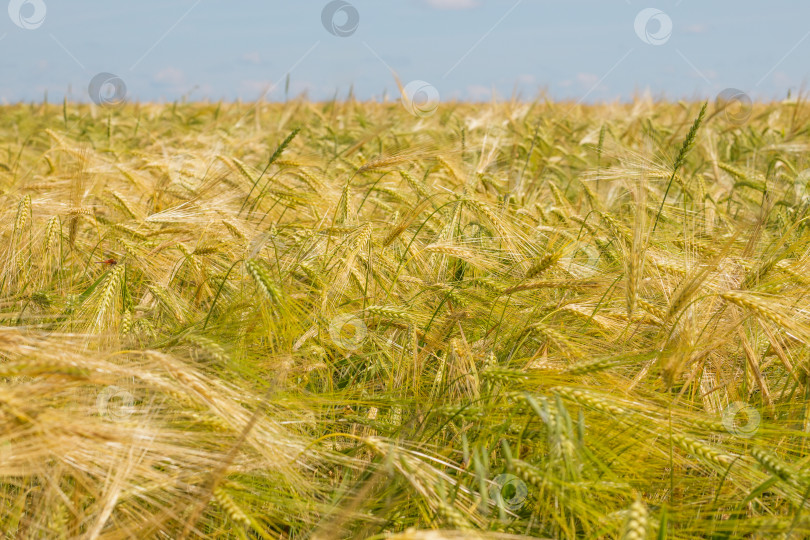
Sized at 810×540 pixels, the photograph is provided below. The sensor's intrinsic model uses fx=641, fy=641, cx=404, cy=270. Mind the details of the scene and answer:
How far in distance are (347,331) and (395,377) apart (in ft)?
0.70

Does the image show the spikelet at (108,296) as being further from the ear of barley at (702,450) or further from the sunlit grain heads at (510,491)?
the ear of barley at (702,450)

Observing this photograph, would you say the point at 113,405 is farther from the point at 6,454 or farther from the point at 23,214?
the point at 23,214

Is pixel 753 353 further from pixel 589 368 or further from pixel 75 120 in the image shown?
pixel 75 120

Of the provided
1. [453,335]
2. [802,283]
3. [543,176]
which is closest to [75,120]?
[543,176]

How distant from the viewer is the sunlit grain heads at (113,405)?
1222 mm

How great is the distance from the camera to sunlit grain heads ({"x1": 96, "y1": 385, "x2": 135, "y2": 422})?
122 cm

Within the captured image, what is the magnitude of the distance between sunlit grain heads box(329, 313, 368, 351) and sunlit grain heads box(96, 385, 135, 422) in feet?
1.98

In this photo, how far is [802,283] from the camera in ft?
5.57

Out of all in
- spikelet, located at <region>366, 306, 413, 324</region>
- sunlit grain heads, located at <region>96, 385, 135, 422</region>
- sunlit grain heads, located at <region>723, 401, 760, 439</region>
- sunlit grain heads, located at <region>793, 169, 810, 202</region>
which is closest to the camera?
sunlit grain heads, located at <region>96, 385, 135, 422</region>

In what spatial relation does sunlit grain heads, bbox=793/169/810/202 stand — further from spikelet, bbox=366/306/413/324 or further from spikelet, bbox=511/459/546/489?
spikelet, bbox=511/459/546/489

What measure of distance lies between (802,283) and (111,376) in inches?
65.9

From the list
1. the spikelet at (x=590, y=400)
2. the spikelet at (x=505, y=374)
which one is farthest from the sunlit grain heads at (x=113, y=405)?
the spikelet at (x=590, y=400)

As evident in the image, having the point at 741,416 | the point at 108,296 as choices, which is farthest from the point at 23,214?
the point at 741,416

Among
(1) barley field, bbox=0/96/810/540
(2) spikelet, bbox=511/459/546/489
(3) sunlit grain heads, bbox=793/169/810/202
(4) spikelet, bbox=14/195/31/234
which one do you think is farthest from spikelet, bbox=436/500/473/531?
(3) sunlit grain heads, bbox=793/169/810/202
